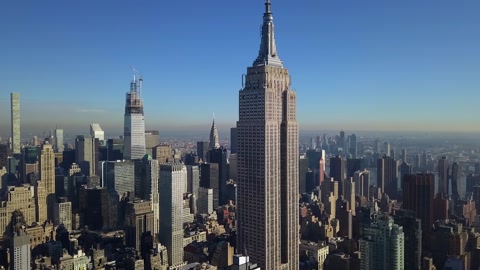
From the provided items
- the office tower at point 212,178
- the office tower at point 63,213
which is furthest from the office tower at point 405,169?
the office tower at point 63,213

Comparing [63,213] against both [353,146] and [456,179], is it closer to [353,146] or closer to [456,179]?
[353,146]

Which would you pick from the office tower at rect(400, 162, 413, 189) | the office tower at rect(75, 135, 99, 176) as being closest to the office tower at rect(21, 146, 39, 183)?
the office tower at rect(75, 135, 99, 176)

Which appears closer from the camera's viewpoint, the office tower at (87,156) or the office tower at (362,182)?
the office tower at (362,182)

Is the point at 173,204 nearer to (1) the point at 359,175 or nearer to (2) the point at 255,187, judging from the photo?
(2) the point at 255,187

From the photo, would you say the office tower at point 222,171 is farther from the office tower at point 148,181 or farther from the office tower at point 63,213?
the office tower at point 63,213

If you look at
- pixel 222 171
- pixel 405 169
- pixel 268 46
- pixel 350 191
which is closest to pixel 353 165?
pixel 350 191

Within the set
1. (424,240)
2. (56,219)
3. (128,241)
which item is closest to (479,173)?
(424,240)
